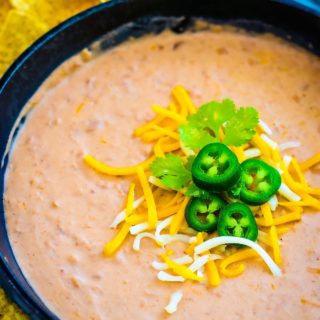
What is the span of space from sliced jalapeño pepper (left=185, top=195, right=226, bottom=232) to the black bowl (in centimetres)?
82

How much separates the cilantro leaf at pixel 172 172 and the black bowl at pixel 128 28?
0.69 metres

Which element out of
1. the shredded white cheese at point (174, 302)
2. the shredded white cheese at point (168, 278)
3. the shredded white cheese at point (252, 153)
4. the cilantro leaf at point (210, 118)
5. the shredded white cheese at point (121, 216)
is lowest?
the shredded white cheese at point (174, 302)

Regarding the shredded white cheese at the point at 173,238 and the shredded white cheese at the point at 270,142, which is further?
the shredded white cheese at the point at 270,142

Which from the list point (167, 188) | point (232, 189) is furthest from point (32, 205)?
point (232, 189)

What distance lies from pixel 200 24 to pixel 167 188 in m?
1.00

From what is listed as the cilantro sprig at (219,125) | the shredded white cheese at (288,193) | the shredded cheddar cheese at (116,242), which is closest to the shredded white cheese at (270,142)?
the cilantro sprig at (219,125)

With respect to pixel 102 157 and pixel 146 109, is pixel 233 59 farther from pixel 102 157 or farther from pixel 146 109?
pixel 102 157

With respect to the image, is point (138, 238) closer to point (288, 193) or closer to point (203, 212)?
point (203, 212)

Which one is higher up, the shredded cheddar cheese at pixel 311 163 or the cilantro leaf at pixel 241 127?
the cilantro leaf at pixel 241 127

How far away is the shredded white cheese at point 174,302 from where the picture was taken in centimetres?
220

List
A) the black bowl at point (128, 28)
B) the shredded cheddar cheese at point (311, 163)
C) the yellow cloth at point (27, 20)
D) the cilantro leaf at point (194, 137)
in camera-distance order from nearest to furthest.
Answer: the cilantro leaf at point (194, 137) → the shredded cheddar cheese at point (311, 163) → the black bowl at point (128, 28) → the yellow cloth at point (27, 20)

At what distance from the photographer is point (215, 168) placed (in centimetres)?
228

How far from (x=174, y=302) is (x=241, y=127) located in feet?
2.42

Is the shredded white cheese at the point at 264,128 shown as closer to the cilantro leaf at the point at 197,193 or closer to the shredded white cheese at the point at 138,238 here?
the cilantro leaf at the point at 197,193
